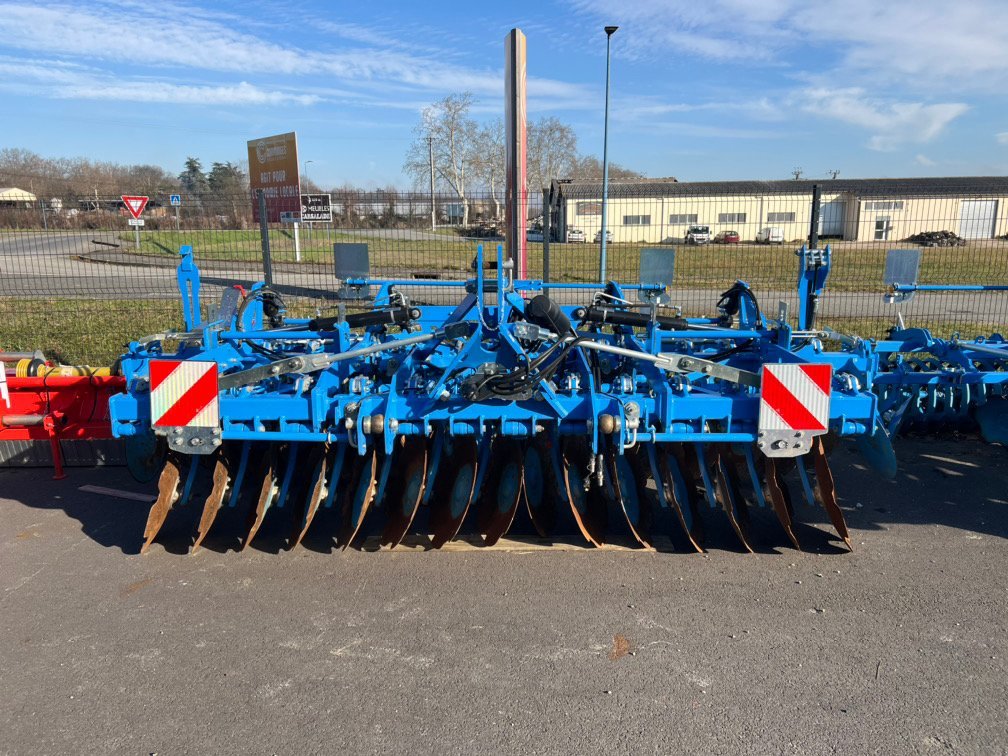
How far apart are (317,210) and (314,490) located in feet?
24.8

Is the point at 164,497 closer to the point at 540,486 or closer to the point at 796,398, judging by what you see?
the point at 540,486

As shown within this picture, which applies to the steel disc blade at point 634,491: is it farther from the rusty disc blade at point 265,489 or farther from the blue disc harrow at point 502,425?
the rusty disc blade at point 265,489

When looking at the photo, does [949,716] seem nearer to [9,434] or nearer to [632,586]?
[632,586]

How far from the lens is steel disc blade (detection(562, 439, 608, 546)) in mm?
3693

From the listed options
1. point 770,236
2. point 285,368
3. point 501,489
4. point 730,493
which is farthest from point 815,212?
point 285,368

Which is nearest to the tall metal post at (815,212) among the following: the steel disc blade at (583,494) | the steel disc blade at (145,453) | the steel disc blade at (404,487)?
the steel disc blade at (583,494)

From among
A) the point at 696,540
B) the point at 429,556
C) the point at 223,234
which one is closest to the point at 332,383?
the point at 429,556

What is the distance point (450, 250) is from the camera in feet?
33.4

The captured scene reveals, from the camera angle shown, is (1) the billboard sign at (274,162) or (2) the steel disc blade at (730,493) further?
(1) the billboard sign at (274,162)

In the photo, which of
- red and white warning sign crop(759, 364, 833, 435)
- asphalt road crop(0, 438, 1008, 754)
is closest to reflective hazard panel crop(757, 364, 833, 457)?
red and white warning sign crop(759, 364, 833, 435)

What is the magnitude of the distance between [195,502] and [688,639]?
2.94m

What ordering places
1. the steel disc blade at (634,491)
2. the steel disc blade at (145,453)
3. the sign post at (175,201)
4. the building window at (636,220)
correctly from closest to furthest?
the steel disc blade at (634,491)
the steel disc blade at (145,453)
the sign post at (175,201)
the building window at (636,220)

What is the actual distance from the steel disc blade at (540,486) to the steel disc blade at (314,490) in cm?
99

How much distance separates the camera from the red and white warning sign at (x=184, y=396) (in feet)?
11.4
